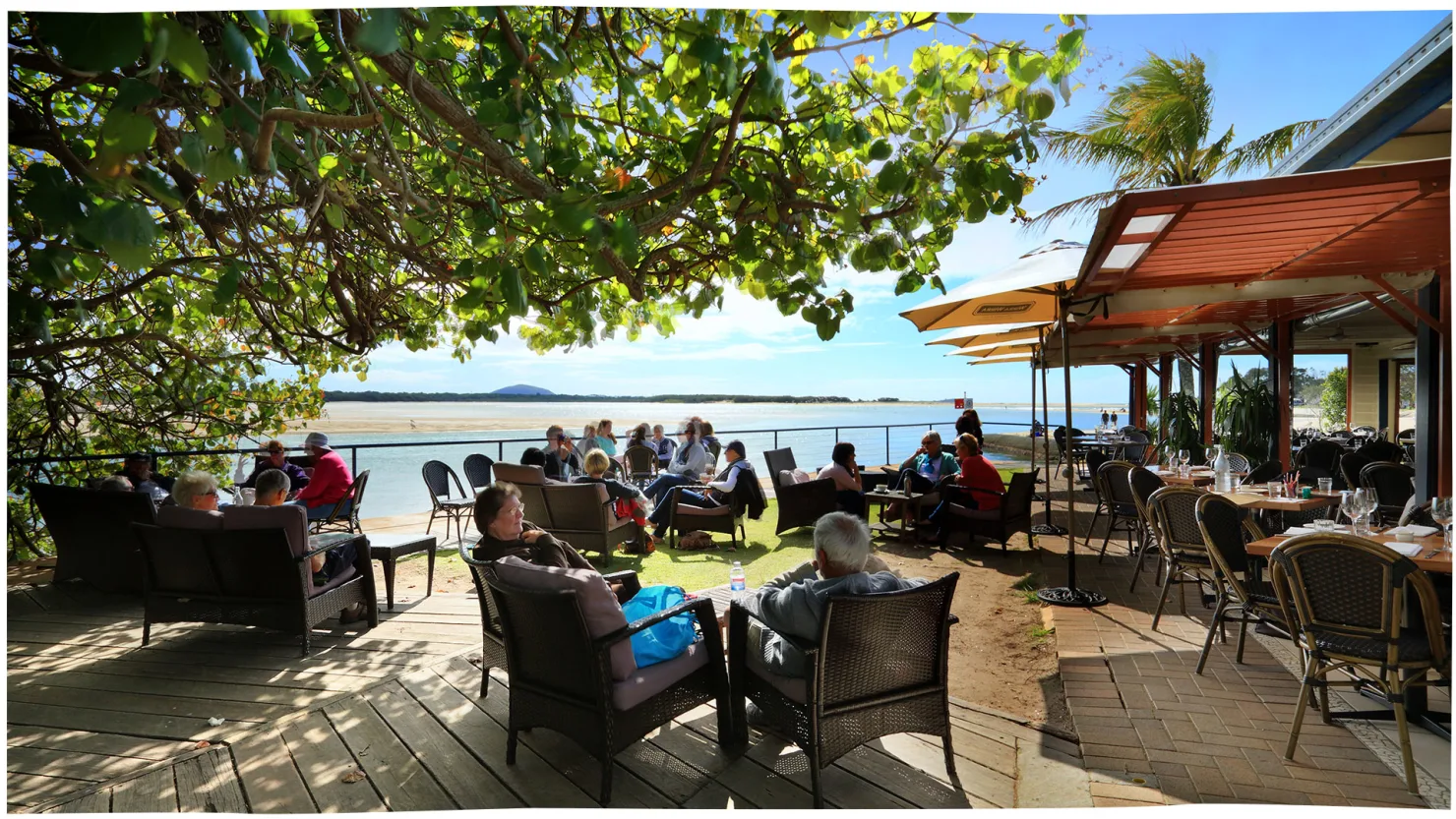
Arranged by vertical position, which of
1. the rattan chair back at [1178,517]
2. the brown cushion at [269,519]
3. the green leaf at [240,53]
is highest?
the green leaf at [240,53]

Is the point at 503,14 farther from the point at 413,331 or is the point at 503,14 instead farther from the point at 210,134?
the point at 413,331

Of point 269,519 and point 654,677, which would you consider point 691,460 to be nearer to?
point 269,519

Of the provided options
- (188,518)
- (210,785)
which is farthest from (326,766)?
(188,518)

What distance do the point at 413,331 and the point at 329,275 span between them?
174 cm

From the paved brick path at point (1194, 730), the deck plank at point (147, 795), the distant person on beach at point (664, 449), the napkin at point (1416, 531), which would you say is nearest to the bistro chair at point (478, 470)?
the distant person on beach at point (664, 449)

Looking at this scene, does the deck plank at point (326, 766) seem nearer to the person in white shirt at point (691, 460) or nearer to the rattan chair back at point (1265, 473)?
the person in white shirt at point (691, 460)

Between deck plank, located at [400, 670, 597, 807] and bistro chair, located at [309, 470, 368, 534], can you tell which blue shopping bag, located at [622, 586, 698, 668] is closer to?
deck plank, located at [400, 670, 597, 807]

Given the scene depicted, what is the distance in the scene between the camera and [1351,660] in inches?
107

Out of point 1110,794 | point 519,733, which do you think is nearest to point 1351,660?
point 1110,794

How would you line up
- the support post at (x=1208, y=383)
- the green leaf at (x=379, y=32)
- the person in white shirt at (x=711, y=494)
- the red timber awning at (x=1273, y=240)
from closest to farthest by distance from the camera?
the green leaf at (x=379, y=32)
the red timber awning at (x=1273, y=240)
the person in white shirt at (x=711, y=494)
the support post at (x=1208, y=383)

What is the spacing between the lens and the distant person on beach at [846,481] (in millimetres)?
7551

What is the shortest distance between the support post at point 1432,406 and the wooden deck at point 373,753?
17.7ft

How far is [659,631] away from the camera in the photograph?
281cm

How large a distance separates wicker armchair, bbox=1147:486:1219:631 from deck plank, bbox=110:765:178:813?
4.50 meters
